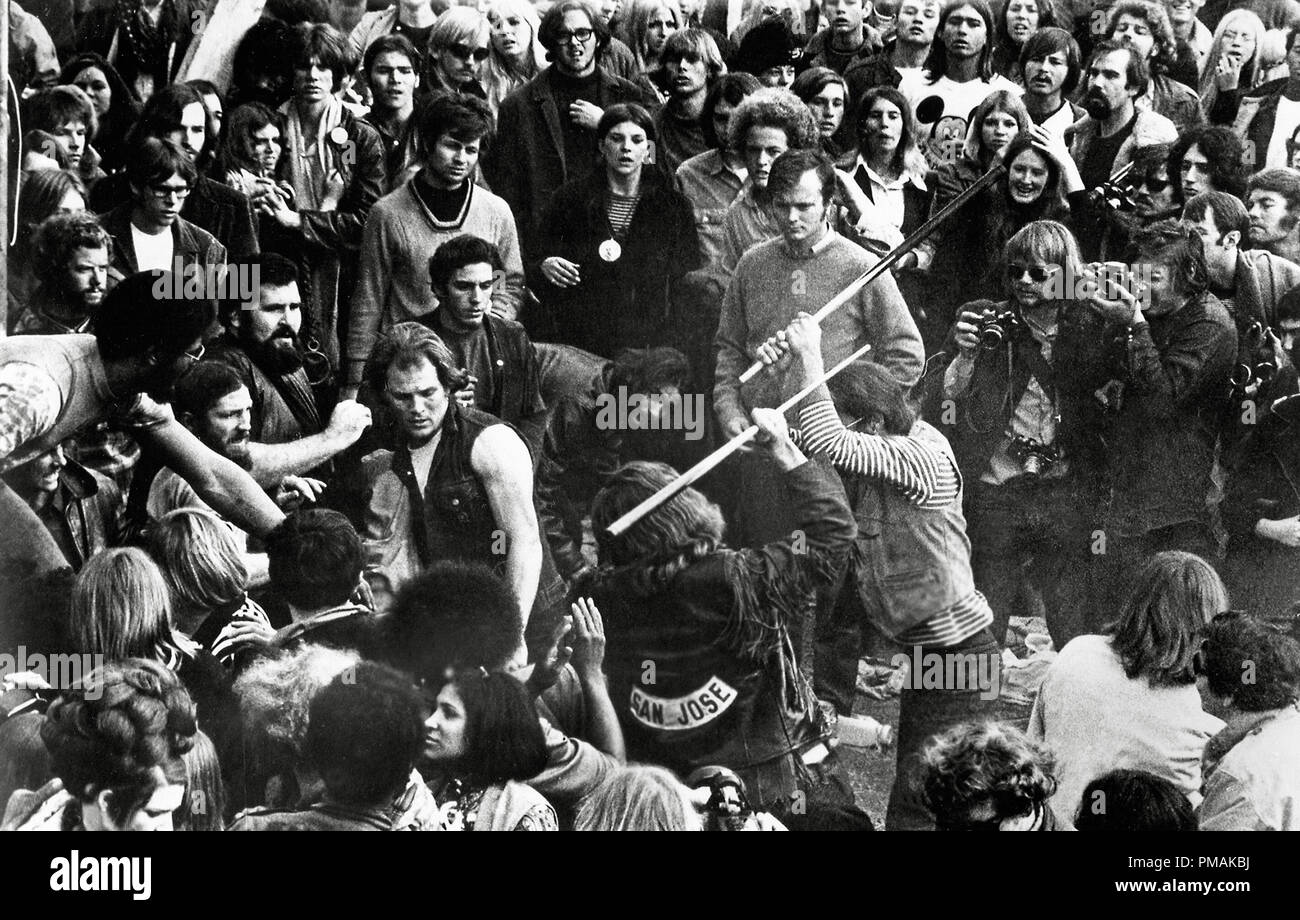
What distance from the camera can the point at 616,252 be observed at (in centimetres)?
527

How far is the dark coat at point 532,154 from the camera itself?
529 centimetres

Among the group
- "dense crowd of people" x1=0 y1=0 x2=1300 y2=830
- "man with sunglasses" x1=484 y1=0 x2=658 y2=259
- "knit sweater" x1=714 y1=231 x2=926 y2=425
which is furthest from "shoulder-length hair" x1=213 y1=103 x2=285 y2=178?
"knit sweater" x1=714 y1=231 x2=926 y2=425

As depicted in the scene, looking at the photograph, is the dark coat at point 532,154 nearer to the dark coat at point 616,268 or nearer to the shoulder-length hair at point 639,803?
the dark coat at point 616,268

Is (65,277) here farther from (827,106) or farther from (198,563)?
(827,106)

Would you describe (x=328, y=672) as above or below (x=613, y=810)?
above

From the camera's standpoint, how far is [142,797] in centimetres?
518

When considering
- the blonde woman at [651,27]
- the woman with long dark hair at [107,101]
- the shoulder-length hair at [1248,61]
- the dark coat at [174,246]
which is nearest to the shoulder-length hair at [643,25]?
the blonde woman at [651,27]

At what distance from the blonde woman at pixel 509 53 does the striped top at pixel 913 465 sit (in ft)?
5.00

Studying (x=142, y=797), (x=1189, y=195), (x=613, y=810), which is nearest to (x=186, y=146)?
(x=142, y=797)

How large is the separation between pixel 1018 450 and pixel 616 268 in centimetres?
151

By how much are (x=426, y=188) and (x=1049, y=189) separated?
2.15 meters

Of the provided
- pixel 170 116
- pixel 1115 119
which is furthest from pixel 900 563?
pixel 170 116

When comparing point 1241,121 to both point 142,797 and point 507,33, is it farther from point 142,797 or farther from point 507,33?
point 142,797

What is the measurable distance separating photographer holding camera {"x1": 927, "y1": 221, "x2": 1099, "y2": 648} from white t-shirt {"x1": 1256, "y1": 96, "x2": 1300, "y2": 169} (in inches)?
33.2
